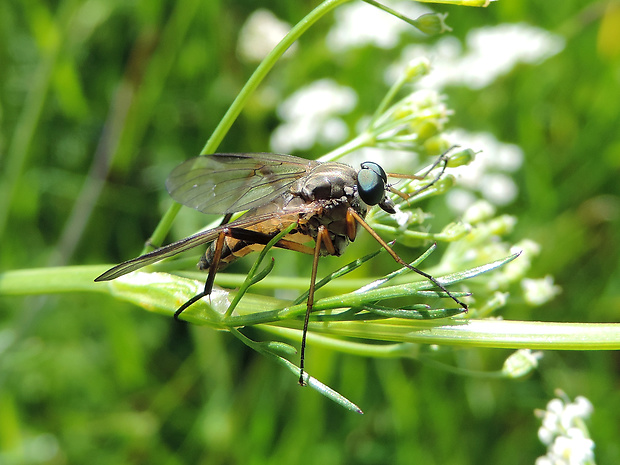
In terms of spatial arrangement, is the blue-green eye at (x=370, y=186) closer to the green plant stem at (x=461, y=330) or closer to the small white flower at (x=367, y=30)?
the green plant stem at (x=461, y=330)

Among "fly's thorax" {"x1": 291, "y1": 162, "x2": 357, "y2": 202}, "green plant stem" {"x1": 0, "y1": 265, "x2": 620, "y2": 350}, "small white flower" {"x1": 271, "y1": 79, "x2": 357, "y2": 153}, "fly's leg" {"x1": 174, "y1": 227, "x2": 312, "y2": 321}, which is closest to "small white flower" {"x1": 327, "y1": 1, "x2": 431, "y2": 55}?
"small white flower" {"x1": 271, "y1": 79, "x2": 357, "y2": 153}

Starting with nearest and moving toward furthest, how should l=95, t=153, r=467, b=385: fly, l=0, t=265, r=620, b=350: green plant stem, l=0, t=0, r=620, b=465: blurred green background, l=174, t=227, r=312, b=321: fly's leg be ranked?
1. l=0, t=265, r=620, b=350: green plant stem
2. l=174, t=227, r=312, b=321: fly's leg
3. l=95, t=153, r=467, b=385: fly
4. l=0, t=0, r=620, b=465: blurred green background

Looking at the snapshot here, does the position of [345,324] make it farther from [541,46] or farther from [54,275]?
[541,46]

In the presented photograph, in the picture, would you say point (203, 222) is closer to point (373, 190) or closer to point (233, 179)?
point (233, 179)

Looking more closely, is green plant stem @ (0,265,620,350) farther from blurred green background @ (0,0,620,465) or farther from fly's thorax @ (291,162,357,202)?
blurred green background @ (0,0,620,465)

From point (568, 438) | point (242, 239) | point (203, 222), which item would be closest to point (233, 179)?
point (242, 239)

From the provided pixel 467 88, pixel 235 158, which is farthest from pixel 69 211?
pixel 467 88

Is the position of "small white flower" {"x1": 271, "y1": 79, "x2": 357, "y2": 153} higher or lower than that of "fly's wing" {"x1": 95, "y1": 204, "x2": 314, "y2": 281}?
higher
